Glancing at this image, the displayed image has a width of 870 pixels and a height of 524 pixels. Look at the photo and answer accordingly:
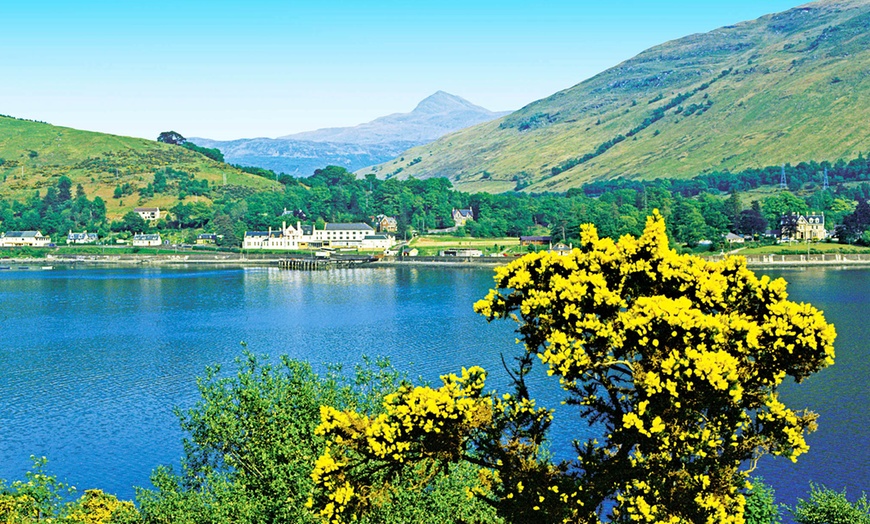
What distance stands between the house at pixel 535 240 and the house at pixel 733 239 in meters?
32.6

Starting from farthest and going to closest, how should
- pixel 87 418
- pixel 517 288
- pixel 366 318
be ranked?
pixel 366 318
pixel 87 418
pixel 517 288

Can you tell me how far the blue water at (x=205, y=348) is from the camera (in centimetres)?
4322

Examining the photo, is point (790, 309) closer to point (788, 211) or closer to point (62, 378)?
point (62, 378)

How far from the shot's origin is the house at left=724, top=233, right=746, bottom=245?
165288 millimetres

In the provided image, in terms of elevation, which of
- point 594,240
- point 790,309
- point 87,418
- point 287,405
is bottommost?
point 87,418

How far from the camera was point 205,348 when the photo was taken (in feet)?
242

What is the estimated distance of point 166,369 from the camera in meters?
64.8

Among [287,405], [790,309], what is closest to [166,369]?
[287,405]

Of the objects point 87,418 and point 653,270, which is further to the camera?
point 87,418

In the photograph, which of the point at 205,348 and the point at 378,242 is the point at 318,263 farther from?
the point at 205,348

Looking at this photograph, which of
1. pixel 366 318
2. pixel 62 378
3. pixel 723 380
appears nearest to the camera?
pixel 723 380

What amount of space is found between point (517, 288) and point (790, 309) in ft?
17.8

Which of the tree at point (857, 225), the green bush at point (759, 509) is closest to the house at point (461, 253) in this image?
→ the tree at point (857, 225)

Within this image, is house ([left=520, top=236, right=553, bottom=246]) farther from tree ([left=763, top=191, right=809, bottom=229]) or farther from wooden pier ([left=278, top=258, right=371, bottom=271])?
tree ([left=763, top=191, right=809, bottom=229])
